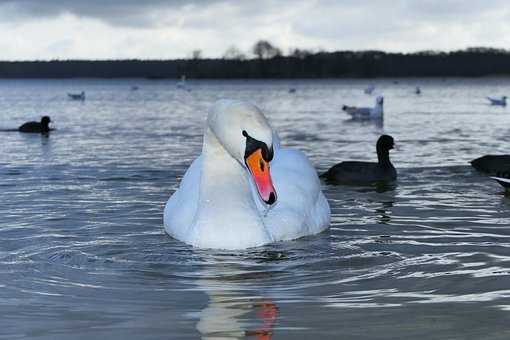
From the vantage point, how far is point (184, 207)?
9289 mm

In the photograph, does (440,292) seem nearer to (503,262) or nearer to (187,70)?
(503,262)

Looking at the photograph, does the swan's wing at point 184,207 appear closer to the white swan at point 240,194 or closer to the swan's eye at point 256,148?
the white swan at point 240,194

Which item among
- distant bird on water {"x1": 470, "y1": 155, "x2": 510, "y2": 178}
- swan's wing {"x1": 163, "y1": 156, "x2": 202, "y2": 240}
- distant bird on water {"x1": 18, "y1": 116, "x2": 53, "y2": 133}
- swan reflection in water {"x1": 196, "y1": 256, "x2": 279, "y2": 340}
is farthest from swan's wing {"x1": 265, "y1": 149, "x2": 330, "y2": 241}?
distant bird on water {"x1": 18, "y1": 116, "x2": 53, "y2": 133}

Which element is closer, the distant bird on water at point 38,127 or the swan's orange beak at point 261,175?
the swan's orange beak at point 261,175

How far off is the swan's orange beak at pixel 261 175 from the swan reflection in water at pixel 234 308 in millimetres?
721

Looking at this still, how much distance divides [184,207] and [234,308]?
289 centimetres

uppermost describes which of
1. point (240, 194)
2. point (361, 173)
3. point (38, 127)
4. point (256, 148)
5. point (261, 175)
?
point (256, 148)

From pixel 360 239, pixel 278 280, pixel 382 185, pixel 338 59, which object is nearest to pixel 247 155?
pixel 278 280

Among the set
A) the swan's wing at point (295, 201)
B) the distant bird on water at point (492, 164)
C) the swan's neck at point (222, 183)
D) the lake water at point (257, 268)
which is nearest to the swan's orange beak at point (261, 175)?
the lake water at point (257, 268)

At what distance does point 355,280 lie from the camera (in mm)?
7398

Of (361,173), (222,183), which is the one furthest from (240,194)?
(361,173)

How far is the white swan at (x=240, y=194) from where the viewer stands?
290 inches

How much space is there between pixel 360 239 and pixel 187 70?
165 m

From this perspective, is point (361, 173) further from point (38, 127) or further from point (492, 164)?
point (38, 127)
